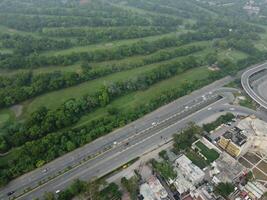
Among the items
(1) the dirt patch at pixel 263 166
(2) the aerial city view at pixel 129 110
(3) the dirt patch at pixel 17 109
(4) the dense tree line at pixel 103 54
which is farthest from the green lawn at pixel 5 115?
(1) the dirt patch at pixel 263 166

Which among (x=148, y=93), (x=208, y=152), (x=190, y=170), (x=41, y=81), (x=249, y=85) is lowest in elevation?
(x=249, y=85)

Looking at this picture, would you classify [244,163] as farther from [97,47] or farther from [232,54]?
[97,47]

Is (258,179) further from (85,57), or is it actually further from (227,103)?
(85,57)

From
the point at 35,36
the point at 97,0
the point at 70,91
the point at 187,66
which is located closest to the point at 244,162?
the point at 187,66

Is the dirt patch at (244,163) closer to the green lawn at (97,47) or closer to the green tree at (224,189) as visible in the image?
the green tree at (224,189)

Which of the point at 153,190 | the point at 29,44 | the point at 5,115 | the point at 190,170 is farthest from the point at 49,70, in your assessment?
the point at 190,170

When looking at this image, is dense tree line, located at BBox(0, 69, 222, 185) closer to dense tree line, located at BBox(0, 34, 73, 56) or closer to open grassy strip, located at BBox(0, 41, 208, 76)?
open grassy strip, located at BBox(0, 41, 208, 76)
